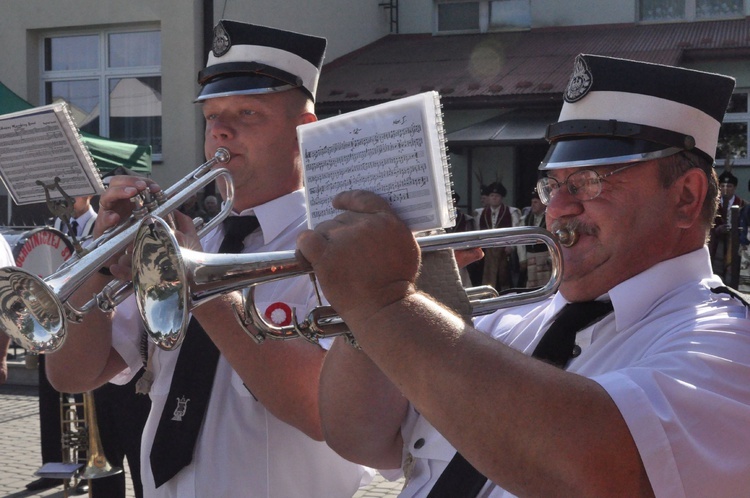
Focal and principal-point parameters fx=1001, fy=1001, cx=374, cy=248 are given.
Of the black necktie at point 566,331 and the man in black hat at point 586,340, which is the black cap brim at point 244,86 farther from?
the black necktie at point 566,331

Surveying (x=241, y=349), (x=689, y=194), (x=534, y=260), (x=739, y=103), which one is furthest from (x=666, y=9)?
(x=241, y=349)

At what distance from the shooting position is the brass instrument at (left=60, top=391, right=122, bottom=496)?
16.8 feet

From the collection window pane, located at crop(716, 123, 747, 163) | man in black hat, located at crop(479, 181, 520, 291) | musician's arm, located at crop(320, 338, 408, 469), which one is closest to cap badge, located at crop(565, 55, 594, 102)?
musician's arm, located at crop(320, 338, 408, 469)

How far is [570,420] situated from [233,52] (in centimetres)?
187

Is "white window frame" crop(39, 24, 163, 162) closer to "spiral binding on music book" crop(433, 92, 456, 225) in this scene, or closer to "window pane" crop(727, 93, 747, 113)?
"window pane" crop(727, 93, 747, 113)

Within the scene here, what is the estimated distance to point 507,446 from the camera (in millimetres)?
1591

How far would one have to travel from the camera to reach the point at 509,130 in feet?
49.8

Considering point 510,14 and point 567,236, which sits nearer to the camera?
point 567,236

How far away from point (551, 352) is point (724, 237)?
10793mm

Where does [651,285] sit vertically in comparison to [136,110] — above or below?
below

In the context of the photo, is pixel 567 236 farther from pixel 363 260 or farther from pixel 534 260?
pixel 534 260

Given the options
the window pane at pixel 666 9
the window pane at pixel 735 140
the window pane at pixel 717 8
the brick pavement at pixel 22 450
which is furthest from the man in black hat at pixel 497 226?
the window pane at pixel 717 8

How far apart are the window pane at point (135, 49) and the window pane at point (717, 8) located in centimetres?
974

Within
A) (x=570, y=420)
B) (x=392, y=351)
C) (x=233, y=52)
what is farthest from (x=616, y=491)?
(x=233, y=52)
